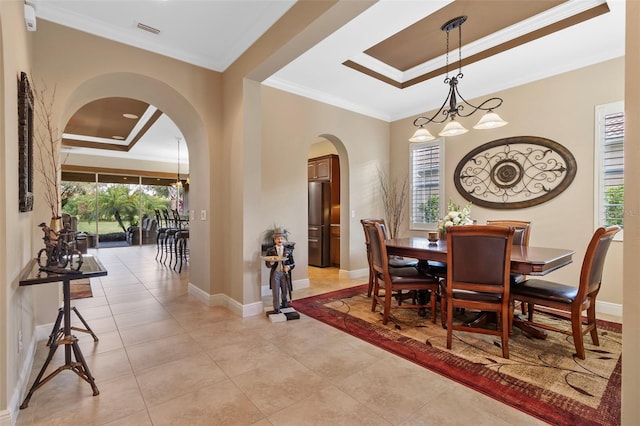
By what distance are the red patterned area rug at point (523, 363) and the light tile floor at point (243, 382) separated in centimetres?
15

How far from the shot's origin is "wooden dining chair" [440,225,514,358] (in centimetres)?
236

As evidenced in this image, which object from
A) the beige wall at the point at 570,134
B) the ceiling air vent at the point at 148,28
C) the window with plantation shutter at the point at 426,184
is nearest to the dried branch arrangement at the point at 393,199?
the window with plantation shutter at the point at 426,184

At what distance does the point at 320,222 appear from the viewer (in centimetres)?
607

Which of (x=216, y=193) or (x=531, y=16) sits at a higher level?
(x=531, y=16)

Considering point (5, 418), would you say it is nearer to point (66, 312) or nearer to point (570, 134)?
point (66, 312)

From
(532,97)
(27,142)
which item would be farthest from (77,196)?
(532,97)

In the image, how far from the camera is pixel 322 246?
6.13 metres

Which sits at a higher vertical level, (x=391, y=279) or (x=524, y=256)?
(x=524, y=256)

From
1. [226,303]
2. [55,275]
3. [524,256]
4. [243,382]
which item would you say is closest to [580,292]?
[524,256]

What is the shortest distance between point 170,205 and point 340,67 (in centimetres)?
931

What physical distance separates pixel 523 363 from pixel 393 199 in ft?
12.1

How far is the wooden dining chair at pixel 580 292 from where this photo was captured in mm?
2312

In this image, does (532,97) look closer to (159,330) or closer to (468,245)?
(468,245)

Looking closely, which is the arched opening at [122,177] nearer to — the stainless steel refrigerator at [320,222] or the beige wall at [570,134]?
the stainless steel refrigerator at [320,222]
